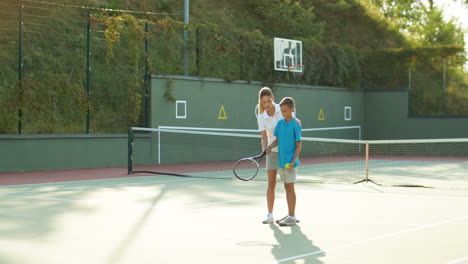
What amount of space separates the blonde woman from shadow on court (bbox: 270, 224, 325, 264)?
2.12 ft

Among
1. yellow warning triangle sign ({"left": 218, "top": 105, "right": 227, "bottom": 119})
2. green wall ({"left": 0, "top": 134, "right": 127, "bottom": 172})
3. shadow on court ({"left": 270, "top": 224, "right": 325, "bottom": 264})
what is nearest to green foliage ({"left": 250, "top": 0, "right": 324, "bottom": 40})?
yellow warning triangle sign ({"left": 218, "top": 105, "right": 227, "bottom": 119})

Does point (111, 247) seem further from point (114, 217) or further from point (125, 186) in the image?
point (125, 186)

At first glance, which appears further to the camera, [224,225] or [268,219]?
[268,219]

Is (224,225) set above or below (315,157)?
above

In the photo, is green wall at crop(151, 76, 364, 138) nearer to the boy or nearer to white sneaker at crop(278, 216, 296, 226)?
the boy

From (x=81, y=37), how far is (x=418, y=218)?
1581 cm

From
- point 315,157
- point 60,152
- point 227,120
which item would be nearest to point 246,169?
point 60,152

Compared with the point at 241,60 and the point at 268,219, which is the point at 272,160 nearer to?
the point at 268,219

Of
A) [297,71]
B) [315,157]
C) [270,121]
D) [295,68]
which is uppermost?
[295,68]

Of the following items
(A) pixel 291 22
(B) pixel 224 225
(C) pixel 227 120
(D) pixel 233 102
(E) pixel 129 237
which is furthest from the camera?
(A) pixel 291 22

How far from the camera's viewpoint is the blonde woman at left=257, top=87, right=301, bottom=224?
7914 mm

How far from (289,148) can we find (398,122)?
1967 cm

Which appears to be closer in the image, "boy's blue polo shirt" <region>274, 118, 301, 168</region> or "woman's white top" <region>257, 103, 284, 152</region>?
"boy's blue polo shirt" <region>274, 118, 301, 168</region>

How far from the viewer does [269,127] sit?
8016mm
